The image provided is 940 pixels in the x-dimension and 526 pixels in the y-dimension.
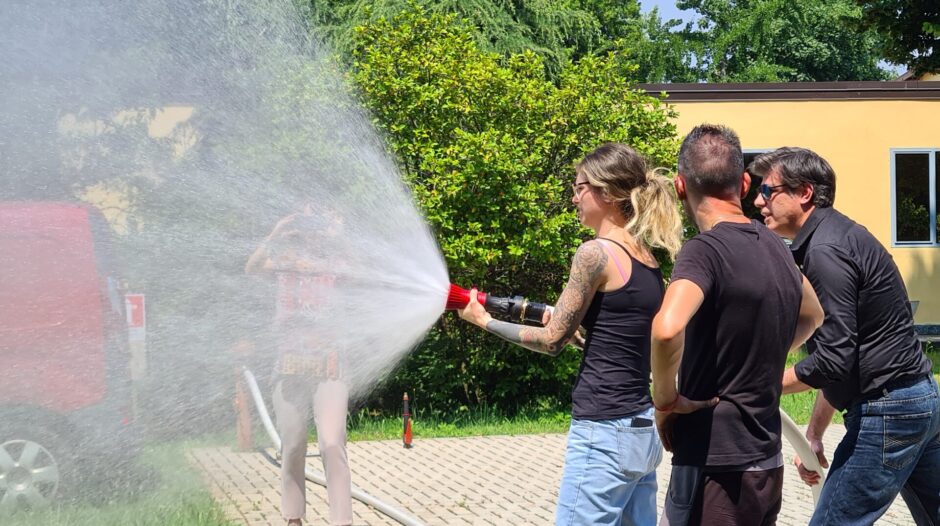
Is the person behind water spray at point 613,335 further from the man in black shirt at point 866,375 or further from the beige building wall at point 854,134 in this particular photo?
the beige building wall at point 854,134

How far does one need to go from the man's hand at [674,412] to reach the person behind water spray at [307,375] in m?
2.49

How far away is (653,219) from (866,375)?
→ 104 cm

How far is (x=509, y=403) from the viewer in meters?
10.7

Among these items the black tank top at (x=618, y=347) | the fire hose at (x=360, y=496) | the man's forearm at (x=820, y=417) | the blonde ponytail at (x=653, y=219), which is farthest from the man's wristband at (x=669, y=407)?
the fire hose at (x=360, y=496)

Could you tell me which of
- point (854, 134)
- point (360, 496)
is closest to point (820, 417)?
point (360, 496)

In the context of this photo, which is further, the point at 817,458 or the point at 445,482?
the point at 445,482

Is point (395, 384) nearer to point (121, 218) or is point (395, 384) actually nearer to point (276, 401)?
point (121, 218)

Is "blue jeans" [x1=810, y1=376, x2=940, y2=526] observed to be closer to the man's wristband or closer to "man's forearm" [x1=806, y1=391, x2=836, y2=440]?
"man's forearm" [x1=806, y1=391, x2=836, y2=440]

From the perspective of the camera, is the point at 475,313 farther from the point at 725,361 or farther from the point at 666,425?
the point at 725,361

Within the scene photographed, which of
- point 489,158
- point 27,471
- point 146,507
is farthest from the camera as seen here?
point 489,158

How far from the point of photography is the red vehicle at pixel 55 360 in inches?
261

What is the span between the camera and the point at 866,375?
3.95 metres

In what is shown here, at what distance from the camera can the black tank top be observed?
12.4 ft

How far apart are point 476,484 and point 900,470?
13.7 feet
